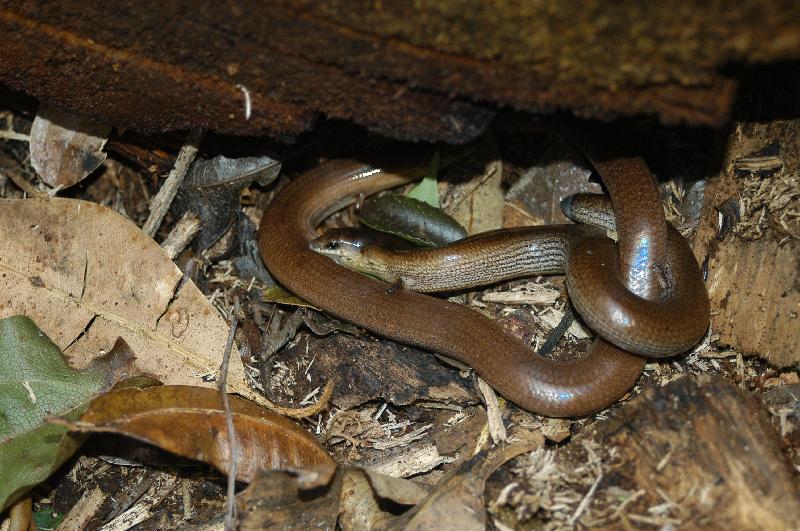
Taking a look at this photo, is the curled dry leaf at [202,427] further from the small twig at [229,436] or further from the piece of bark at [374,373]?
the piece of bark at [374,373]

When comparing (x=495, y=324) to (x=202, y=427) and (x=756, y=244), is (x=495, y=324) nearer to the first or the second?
(x=756, y=244)

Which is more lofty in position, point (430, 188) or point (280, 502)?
point (430, 188)

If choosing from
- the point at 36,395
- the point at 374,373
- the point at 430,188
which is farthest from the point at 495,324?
the point at 36,395

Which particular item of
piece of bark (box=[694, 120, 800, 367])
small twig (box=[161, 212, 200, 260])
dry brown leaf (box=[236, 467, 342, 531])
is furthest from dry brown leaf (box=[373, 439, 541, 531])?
small twig (box=[161, 212, 200, 260])

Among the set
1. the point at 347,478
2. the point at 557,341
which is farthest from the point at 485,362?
the point at 347,478

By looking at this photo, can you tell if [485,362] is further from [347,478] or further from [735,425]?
[735,425]

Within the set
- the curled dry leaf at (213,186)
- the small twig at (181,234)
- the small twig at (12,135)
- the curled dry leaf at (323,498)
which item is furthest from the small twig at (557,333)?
the small twig at (12,135)
